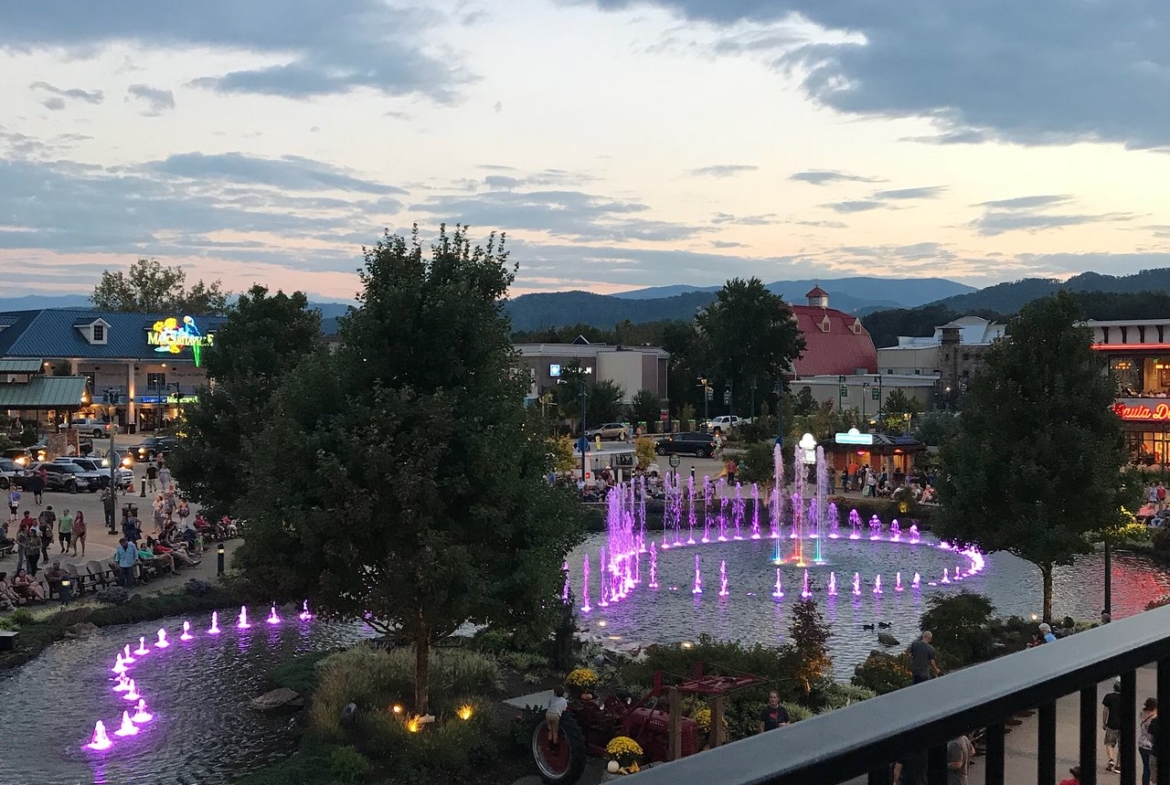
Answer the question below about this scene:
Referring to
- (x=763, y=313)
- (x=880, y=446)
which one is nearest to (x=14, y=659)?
(x=880, y=446)

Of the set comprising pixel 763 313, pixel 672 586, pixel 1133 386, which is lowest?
pixel 672 586

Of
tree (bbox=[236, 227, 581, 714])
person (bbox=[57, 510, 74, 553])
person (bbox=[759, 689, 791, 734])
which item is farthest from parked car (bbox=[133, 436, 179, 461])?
person (bbox=[759, 689, 791, 734])

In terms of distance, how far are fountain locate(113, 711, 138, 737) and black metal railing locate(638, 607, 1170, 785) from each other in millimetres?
16336

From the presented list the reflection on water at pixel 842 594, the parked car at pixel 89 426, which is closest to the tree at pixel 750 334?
the parked car at pixel 89 426

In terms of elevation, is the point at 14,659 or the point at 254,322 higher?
the point at 254,322

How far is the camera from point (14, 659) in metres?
19.9

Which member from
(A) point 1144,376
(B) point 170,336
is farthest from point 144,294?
(A) point 1144,376

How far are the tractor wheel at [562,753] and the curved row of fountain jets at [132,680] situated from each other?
4.42 metres

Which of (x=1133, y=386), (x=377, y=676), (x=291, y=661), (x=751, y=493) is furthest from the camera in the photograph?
(x=1133, y=386)

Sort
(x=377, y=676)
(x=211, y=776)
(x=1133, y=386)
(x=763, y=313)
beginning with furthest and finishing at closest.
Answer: (x=763, y=313)
(x=1133, y=386)
(x=377, y=676)
(x=211, y=776)

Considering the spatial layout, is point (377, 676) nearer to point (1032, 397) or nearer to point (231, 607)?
point (231, 607)

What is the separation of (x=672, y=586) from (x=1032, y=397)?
35.9 feet

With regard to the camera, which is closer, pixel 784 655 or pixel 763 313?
pixel 784 655

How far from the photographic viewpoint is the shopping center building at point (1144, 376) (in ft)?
163
